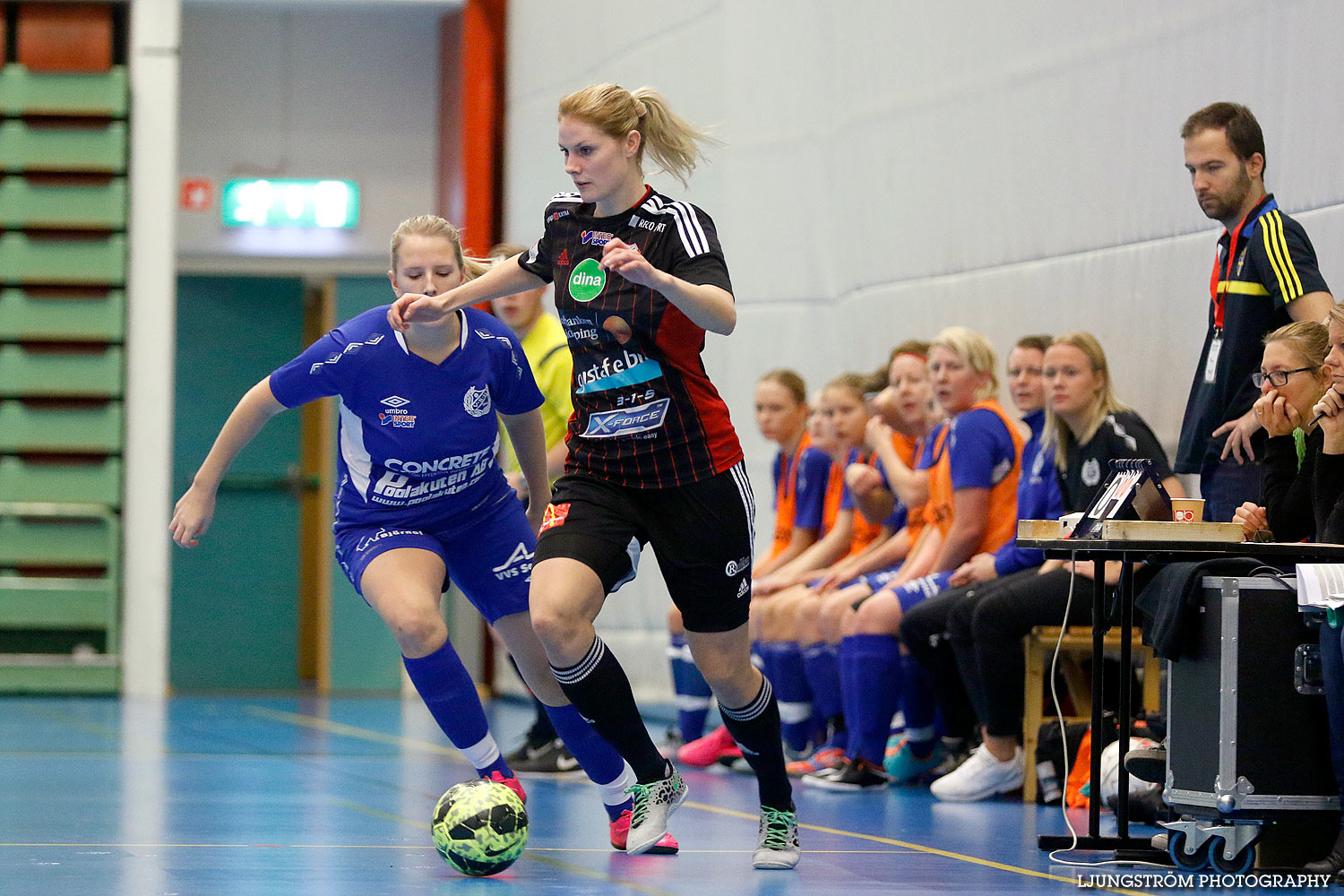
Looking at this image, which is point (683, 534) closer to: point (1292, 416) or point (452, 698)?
point (452, 698)

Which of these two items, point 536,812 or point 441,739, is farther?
point 441,739

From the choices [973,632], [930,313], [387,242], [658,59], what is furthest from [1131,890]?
[387,242]

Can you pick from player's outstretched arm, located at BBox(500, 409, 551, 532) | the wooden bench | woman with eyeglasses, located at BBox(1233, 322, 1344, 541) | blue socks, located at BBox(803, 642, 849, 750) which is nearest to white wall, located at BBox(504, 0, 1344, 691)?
the wooden bench

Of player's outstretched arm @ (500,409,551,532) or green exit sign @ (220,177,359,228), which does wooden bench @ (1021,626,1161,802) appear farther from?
green exit sign @ (220,177,359,228)

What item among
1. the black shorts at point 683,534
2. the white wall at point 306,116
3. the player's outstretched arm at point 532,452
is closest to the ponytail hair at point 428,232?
the player's outstretched arm at point 532,452

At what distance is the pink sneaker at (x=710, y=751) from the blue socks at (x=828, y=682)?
439 millimetres

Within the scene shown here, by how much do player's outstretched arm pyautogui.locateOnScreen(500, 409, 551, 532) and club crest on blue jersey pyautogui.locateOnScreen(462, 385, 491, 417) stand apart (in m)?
0.13

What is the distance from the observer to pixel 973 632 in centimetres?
570

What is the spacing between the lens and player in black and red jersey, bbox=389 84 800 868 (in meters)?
3.93

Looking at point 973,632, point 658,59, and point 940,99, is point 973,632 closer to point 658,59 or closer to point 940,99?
point 940,99

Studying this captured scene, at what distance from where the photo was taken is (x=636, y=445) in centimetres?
399

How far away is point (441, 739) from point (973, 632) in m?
3.39

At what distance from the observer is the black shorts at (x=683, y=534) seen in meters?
3.97

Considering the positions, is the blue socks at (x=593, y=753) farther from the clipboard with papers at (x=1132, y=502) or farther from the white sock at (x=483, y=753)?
the clipboard with papers at (x=1132, y=502)
